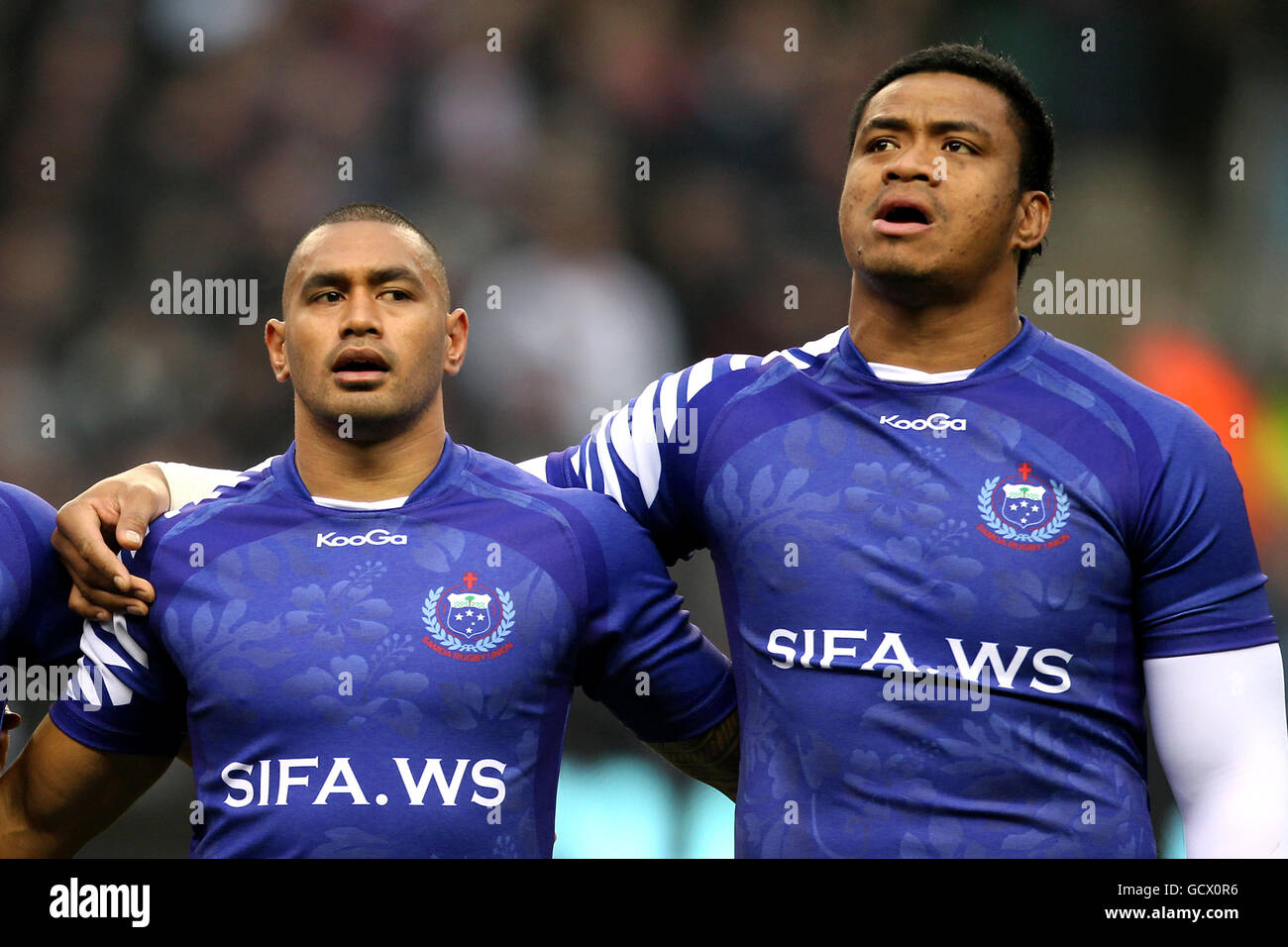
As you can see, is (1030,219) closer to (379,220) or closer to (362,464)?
(379,220)

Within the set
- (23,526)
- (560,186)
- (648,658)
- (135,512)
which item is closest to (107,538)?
(135,512)

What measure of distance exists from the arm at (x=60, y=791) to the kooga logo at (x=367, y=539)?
599 millimetres

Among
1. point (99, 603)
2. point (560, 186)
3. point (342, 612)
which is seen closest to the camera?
point (342, 612)

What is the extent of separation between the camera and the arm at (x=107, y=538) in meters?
3.53

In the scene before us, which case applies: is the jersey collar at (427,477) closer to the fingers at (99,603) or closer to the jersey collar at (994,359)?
the fingers at (99,603)

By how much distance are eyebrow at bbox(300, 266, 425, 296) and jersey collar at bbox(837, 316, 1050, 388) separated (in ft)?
2.95

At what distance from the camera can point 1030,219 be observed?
146 inches

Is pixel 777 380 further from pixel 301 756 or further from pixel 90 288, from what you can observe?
pixel 90 288

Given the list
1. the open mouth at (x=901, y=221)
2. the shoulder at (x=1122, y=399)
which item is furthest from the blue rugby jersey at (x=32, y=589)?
the shoulder at (x=1122, y=399)

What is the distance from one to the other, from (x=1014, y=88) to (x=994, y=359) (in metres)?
0.56

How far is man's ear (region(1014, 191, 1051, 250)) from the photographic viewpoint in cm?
369

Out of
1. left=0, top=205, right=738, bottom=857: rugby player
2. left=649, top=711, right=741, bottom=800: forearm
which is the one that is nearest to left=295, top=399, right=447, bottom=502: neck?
left=0, top=205, right=738, bottom=857: rugby player

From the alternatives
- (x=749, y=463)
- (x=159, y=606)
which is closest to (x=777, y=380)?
(x=749, y=463)
